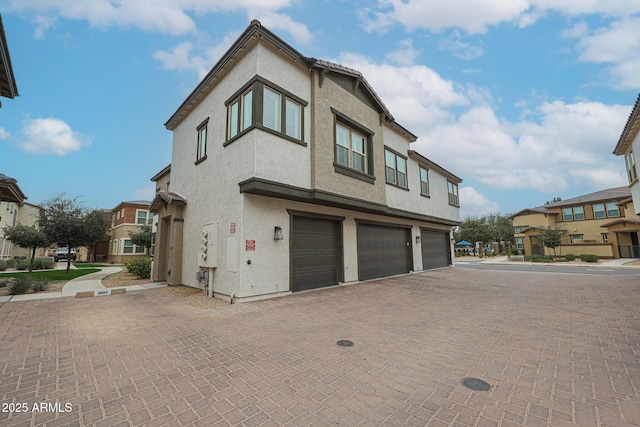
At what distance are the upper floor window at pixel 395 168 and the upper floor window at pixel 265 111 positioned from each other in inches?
252

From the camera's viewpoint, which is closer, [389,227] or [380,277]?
[380,277]

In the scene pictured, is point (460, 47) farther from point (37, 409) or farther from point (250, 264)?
point (37, 409)

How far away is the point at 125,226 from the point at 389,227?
27770 mm

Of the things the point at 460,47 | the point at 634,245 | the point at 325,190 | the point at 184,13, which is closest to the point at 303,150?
the point at 325,190

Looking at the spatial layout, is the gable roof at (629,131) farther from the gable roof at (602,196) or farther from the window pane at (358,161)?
the gable roof at (602,196)

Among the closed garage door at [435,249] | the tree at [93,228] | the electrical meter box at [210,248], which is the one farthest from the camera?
the closed garage door at [435,249]

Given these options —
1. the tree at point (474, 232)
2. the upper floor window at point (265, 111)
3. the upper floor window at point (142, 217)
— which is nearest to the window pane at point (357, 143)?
the upper floor window at point (265, 111)

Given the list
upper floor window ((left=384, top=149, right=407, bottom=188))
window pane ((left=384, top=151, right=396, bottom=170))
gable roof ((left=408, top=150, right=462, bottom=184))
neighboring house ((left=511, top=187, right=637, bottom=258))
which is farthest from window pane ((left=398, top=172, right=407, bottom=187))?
neighboring house ((left=511, top=187, right=637, bottom=258))

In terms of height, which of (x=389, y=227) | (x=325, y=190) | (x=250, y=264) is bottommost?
(x=250, y=264)

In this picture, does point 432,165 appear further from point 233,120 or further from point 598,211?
point 598,211

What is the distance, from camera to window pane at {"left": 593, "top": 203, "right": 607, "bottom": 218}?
31.6 m

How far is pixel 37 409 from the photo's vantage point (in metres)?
2.77

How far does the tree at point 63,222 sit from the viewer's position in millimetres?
15383

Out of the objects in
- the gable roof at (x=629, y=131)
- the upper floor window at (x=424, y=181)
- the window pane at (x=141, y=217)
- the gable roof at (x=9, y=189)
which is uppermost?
the gable roof at (x=629, y=131)
